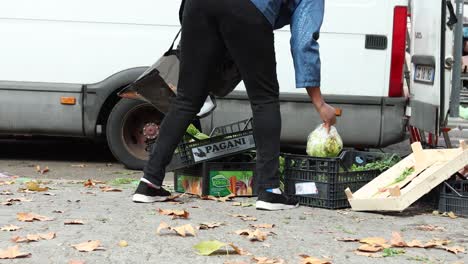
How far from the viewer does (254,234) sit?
13.6ft

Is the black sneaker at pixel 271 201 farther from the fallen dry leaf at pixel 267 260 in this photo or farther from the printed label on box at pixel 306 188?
the fallen dry leaf at pixel 267 260

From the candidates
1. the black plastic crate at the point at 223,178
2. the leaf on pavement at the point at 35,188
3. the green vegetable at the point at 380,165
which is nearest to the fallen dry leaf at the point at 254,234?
the black plastic crate at the point at 223,178

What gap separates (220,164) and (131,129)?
2.78 m

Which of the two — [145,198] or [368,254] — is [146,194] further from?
[368,254]

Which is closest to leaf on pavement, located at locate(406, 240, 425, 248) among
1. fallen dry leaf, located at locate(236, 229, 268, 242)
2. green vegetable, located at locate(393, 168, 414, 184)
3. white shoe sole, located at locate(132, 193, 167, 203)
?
fallen dry leaf, located at locate(236, 229, 268, 242)

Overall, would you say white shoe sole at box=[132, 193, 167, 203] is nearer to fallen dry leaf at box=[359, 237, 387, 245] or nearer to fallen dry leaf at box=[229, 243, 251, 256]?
fallen dry leaf at box=[229, 243, 251, 256]

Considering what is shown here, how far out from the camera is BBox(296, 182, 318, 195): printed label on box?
16.9ft

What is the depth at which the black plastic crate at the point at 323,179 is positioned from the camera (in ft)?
16.6

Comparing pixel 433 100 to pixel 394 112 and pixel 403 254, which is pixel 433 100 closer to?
pixel 394 112

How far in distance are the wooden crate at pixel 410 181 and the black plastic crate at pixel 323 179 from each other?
0.35 feet

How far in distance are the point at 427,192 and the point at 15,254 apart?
252 centimetres

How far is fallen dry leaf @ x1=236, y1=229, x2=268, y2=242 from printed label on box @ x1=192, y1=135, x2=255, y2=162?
4.06 ft

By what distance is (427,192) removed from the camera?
487 centimetres

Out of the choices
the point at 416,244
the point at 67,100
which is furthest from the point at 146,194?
the point at 67,100
